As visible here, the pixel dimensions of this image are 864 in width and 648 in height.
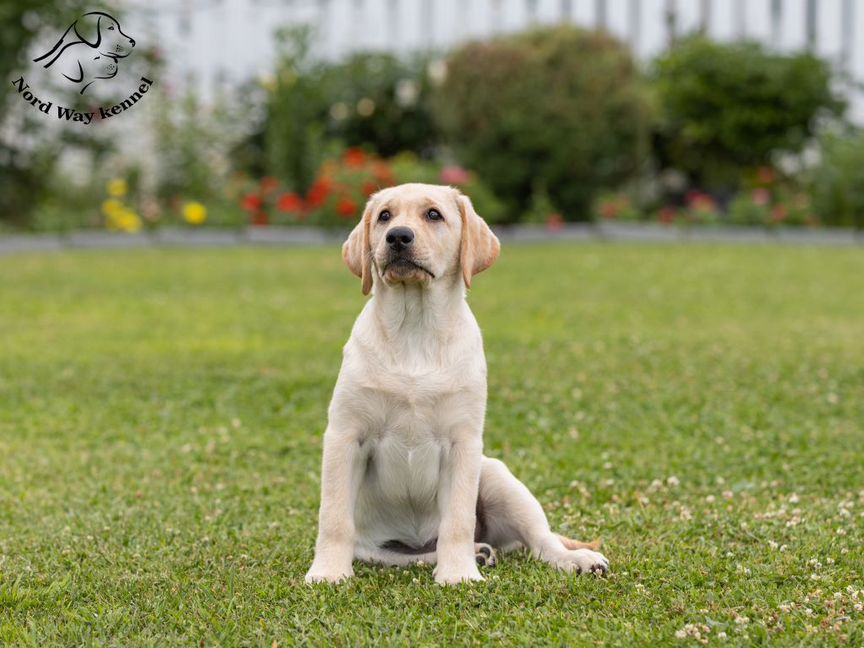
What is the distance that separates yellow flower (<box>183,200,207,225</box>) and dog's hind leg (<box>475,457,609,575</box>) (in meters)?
13.3

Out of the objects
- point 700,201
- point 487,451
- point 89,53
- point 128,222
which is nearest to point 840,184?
point 700,201

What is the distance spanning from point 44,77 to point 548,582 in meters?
14.2

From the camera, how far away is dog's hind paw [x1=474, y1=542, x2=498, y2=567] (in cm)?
394

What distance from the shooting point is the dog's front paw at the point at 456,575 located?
3674 millimetres

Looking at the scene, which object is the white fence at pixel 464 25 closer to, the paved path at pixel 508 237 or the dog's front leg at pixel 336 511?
the paved path at pixel 508 237

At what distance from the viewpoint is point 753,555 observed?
158 inches

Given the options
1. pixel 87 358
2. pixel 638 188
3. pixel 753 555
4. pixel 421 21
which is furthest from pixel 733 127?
pixel 753 555

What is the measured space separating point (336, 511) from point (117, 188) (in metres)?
14.1

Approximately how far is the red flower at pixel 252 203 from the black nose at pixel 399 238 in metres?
13.5

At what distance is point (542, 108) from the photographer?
16.7m

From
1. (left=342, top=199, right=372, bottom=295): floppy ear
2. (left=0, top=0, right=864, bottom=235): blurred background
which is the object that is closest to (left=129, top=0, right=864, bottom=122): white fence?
(left=0, top=0, right=864, bottom=235): blurred background

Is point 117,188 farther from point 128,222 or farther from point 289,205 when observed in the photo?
point 289,205

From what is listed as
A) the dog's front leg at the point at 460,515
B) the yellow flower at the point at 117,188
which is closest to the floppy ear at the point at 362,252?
the dog's front leg at the point at 460,515

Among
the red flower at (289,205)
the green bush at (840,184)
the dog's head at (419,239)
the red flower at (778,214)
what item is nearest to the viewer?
the dog's head at (419,239)
